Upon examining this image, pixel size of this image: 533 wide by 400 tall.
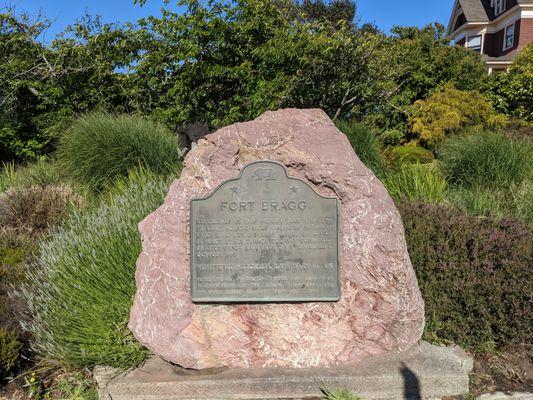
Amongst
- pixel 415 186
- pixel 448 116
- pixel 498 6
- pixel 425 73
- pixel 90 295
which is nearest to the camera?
pixel 90 295

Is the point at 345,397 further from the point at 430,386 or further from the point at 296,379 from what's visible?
the point at 430,386

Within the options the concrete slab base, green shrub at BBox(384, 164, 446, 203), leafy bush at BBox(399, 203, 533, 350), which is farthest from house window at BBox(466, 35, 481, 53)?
the concrete slab base

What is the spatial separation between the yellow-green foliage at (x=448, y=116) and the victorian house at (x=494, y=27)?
15.7 metres

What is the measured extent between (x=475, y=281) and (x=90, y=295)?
2919mm

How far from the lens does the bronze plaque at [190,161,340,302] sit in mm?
3174

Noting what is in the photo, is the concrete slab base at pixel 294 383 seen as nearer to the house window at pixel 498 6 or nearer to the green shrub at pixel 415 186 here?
the green shrub at pixel 415 186

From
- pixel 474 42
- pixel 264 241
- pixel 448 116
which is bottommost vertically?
pixel 264 241

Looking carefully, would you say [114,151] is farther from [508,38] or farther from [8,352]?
[508,38]

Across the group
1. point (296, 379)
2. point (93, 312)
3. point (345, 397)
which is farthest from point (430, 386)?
point (93, 312)

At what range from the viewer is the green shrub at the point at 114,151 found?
6934 millimetres

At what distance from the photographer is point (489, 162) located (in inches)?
275

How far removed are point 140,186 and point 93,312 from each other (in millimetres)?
2267

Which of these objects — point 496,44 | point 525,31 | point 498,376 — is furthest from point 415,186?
point 496,44

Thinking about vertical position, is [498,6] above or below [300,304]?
above
